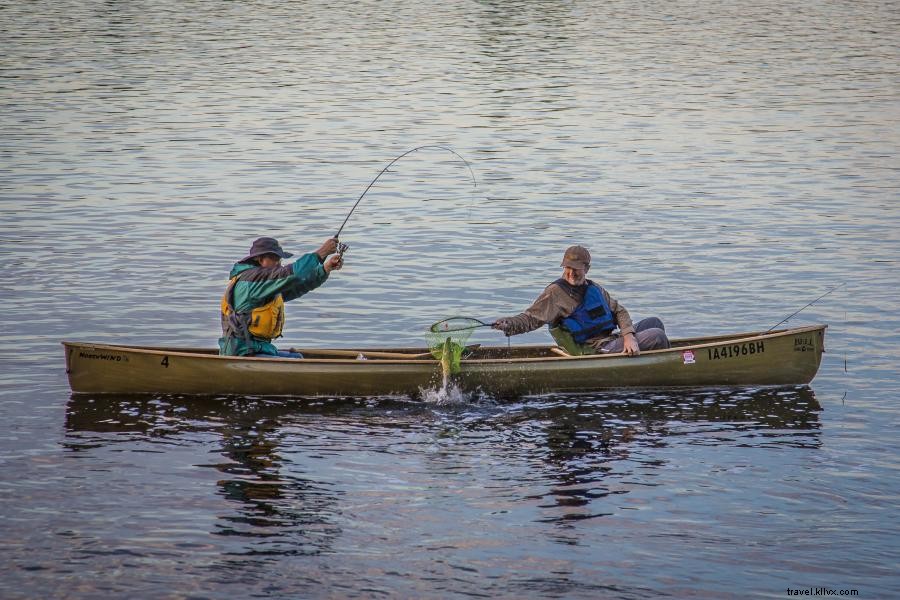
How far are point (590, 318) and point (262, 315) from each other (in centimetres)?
299

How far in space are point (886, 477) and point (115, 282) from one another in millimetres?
10290

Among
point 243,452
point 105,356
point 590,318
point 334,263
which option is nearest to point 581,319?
point 590,318

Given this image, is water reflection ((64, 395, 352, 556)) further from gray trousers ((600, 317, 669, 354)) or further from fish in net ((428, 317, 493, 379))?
gray trousers ((600, 317, 669, 354))

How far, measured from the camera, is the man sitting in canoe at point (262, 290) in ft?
40.6

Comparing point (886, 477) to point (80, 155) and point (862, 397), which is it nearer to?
point (862, 397)

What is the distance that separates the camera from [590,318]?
13266 mm

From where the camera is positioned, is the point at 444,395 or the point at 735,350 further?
the point at 735,350

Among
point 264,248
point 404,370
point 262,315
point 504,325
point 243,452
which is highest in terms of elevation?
point 264,248

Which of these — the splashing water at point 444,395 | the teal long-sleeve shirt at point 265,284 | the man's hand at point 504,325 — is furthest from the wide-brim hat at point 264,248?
the man's hand at point 504,325

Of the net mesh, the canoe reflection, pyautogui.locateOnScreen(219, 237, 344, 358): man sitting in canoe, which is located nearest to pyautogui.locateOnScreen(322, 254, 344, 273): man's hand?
pyautogui.locateOnScreen(219, 237, 344, 358): man sitting in canoe

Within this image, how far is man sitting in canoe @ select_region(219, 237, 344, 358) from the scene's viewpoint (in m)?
12.4

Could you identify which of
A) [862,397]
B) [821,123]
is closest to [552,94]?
[821,123]

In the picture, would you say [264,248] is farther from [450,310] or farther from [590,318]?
[450,310]

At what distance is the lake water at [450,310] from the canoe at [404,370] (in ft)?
0.52
